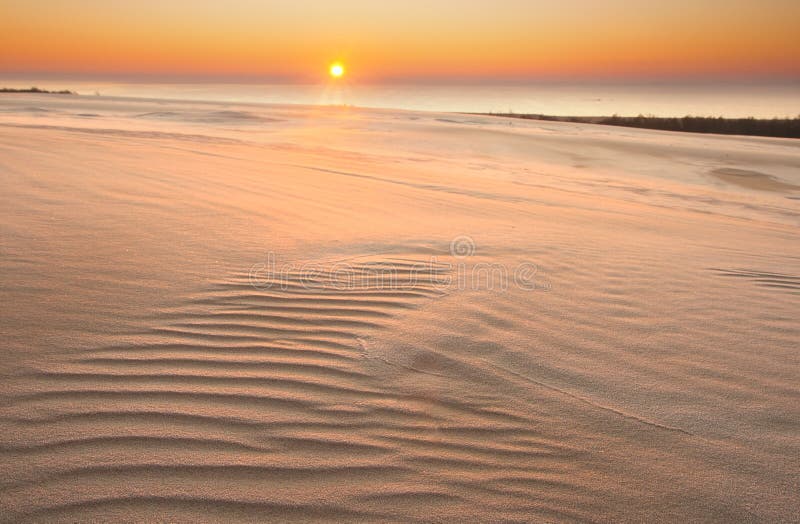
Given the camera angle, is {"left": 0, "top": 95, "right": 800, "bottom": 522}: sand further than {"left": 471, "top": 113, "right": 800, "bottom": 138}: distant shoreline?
No

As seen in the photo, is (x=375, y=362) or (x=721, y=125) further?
(x=721, y=125)

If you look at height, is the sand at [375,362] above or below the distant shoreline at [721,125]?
below

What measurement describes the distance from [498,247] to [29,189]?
13.3 ft

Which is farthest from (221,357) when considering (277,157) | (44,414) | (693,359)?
(277,157)

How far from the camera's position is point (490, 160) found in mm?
12406

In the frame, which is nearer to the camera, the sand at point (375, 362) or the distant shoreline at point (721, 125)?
the sand at point (375, 362)

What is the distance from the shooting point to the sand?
1740mm

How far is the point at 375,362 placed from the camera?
8.27 ft

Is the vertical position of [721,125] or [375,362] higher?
[721,125]

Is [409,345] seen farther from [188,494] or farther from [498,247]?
[498,247]

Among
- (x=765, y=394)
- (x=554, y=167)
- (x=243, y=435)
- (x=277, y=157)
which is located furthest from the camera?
(x=554, y=167)

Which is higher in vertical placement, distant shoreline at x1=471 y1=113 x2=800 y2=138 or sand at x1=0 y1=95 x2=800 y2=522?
distant shoreline at x1=471 y1=113 x2=800 y2=138

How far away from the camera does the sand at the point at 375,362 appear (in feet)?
5.71

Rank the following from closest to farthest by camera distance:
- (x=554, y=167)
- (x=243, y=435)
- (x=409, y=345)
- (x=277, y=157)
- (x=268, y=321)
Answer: (x=243, y=435) → (x=409, y=345) → (x=268, y=321) → (x=277, y=157) → (x=554, y=167)
